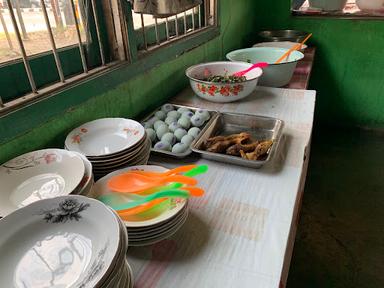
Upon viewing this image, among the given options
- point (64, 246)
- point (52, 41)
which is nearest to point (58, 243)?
point (64, 246)

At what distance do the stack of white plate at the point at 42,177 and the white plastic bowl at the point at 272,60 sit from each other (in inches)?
37.7

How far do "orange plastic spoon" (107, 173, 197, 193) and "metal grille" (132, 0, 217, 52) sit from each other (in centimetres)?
54

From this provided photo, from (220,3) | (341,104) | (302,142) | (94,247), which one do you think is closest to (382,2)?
(341,104)

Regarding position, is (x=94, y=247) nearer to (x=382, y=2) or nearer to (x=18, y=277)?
(x=18, y=277)

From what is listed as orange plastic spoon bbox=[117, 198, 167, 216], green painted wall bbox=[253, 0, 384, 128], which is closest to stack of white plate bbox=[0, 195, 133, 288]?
orange plastic spoon bbox=[117, 198, 167, 216]

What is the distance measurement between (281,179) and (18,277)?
0.58 meters

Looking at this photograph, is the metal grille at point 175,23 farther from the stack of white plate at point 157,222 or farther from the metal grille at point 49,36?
the stack of white plate at point 157,222

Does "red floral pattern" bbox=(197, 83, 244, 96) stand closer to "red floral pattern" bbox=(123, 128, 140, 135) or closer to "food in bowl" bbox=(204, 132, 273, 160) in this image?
"food in bowl" bbox=(204, 132, 273, 160)

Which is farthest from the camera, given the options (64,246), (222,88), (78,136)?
(222,88)

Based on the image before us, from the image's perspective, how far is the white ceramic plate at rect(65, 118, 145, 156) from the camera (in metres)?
0.77

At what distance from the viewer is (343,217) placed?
163 centimetres

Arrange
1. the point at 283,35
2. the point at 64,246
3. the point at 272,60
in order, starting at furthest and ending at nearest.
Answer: the point at 283,35 → the point at 272,60 → the point at 64,246

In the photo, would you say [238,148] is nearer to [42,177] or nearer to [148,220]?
[148,220]

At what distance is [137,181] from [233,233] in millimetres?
231
